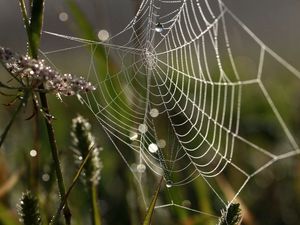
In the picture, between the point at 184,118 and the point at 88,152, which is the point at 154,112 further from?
the point at 88,152

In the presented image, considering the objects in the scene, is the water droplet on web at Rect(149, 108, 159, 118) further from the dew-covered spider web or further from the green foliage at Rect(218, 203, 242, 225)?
the green foliage at Rect(218, 203, 242, 225)

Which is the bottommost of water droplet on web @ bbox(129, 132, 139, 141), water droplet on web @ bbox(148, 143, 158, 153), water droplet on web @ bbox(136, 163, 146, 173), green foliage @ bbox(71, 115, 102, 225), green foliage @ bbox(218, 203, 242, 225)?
green foliage @ bbox(218, 203, 242, 225)

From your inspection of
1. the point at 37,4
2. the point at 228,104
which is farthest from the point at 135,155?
the point at 228,104

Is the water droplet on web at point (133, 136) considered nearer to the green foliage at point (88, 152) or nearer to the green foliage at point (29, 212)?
the green foliage at point (88, 152)

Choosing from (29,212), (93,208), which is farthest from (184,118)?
(29,212)

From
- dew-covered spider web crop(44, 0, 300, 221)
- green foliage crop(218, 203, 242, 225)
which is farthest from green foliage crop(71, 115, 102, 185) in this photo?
green foliage crop(218, 203, 242, 225)

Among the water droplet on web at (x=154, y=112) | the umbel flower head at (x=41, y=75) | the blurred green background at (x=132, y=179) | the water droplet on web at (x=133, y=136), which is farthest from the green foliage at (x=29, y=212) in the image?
the water droplet on web at (x=154, y=112)

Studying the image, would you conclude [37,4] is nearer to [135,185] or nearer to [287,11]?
[135,185]
